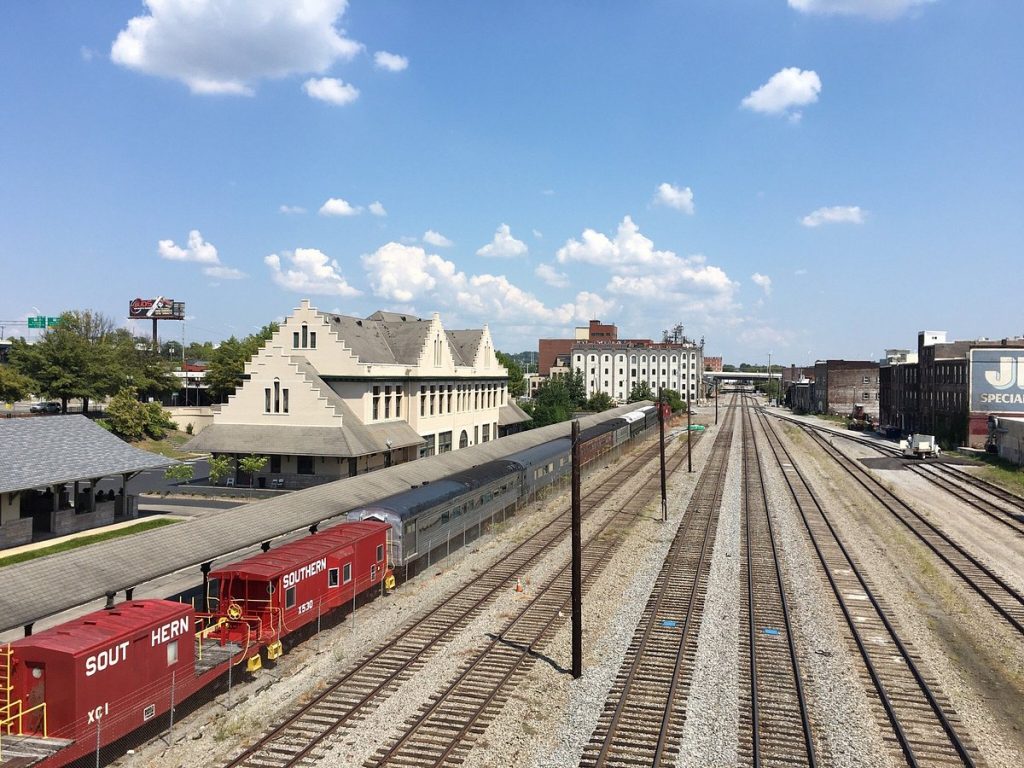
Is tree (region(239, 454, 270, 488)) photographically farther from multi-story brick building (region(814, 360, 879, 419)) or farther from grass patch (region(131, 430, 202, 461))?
multi-story brick building (region(814, 360, 879, 419))

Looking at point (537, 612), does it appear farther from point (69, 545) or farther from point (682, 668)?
point (69, 545)

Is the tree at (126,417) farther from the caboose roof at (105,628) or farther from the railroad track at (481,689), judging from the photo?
the caboose roof at (105,628)

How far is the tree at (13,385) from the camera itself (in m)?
72.6

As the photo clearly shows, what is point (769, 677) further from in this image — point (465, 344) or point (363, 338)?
point (465, 344)

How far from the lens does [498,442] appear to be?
53.5m

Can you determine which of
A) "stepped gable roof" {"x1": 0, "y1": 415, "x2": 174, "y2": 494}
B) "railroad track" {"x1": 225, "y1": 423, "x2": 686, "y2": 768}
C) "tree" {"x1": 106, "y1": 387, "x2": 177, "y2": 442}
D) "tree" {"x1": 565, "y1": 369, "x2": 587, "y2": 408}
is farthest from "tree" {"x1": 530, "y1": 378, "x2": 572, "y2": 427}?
"railroad track" {"x1": 225, "y1": 423, "x2": 686, "y2": 768}

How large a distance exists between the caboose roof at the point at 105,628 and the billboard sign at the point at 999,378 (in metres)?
81.0

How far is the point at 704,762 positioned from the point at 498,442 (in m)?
38.9

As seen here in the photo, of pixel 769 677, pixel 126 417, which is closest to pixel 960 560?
pixel 769 677

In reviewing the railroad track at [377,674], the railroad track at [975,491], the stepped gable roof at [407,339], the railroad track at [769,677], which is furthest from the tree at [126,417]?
the railroad track at [975,491]

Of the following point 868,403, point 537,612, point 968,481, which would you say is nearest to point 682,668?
point 537,612

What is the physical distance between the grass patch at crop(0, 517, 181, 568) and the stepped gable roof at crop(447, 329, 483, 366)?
121ft

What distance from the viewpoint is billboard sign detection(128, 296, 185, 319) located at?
141m

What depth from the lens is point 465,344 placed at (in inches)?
2896
